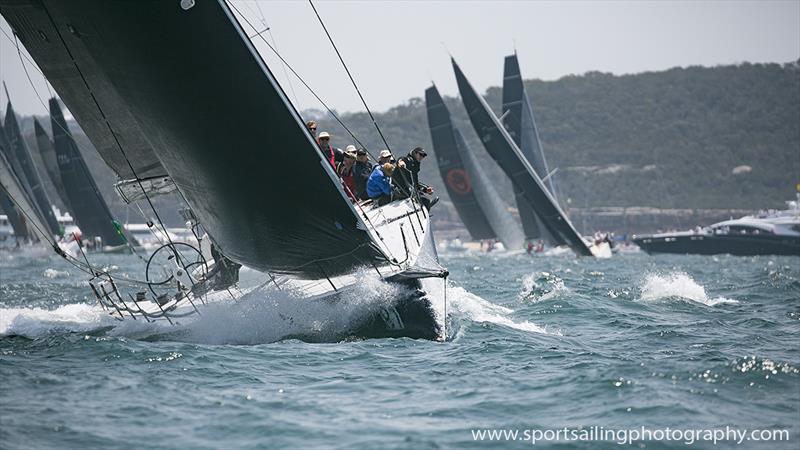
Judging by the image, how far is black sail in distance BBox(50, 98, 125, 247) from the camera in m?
42.7

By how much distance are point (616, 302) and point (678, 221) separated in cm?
7221

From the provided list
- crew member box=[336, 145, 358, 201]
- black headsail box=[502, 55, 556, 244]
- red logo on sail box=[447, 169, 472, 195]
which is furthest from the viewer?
red logo on sail box=[447, 169, 472, 195]

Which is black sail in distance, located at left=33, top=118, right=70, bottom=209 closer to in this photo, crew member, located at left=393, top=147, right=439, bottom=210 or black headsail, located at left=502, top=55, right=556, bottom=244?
black headsail, located at left=502, top=55, right=556, bottom=244

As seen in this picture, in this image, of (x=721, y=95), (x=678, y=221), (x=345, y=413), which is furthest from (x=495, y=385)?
(x=721, y=95)

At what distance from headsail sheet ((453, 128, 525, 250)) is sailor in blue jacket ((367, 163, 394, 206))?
97.0ft

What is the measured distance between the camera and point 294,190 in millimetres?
10477

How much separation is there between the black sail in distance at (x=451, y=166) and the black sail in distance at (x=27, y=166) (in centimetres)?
1854

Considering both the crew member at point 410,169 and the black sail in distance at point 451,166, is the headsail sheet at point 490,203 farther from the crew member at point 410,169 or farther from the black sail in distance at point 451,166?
the crew member at point 410,169

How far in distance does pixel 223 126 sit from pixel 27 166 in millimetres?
38536

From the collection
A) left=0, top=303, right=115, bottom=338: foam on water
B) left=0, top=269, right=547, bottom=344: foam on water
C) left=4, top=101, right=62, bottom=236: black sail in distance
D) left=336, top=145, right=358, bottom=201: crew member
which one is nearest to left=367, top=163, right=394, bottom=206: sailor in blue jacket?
left=336, top=145, right=358, bottom=201: crew member

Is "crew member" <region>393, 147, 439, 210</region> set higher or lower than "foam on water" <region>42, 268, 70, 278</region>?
higher

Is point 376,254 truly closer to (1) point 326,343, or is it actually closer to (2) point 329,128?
(1) point 326,343

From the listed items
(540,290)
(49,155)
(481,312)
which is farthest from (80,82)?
(49,155)

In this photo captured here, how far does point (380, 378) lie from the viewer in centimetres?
878
